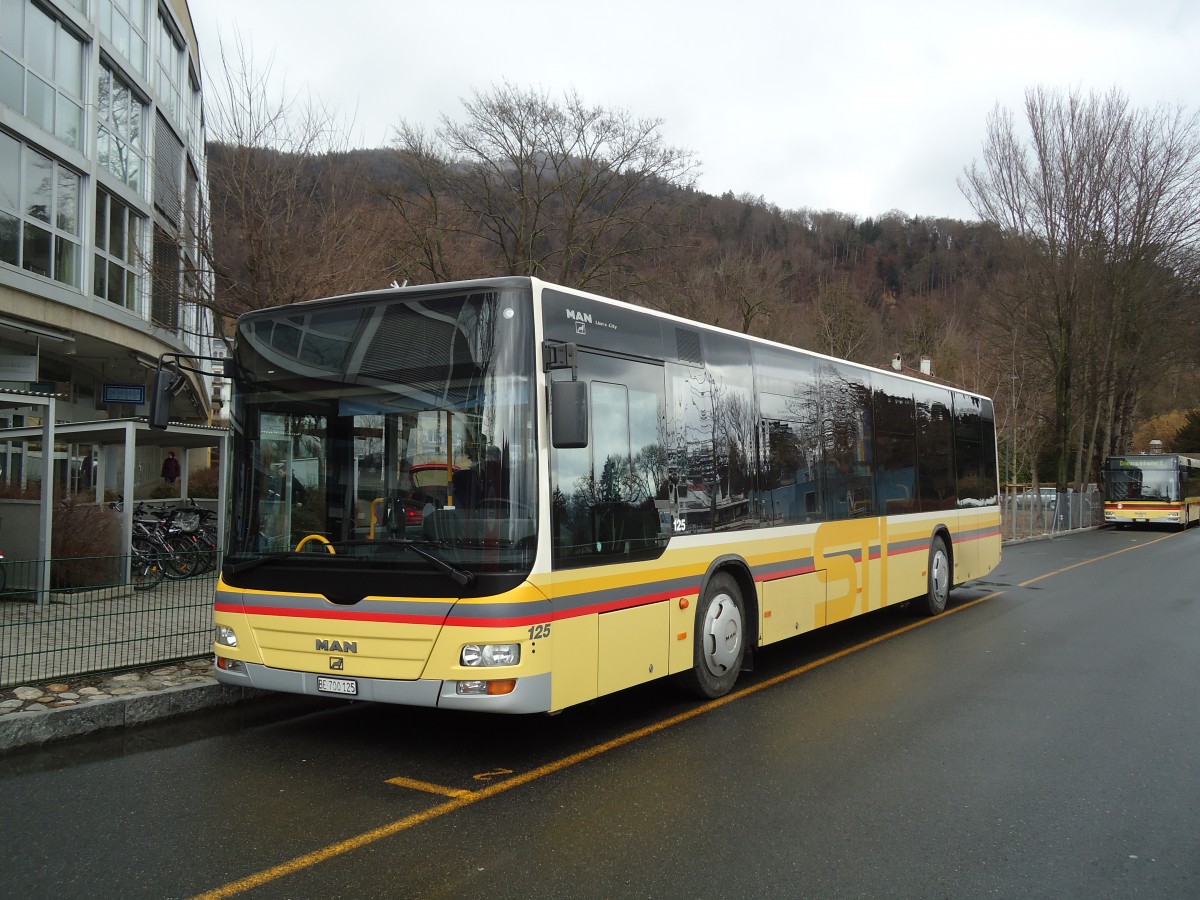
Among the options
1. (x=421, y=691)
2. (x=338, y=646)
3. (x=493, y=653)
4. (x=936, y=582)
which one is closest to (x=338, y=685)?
(x=338, y=646)

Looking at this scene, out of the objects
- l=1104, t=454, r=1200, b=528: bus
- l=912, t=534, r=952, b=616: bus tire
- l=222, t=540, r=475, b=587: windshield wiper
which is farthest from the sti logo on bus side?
l=1104, t=454, r=1200, b=528: bus

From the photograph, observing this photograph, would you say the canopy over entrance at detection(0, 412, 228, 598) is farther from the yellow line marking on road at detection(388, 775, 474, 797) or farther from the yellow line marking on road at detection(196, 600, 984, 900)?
the yellow line marking on road at detection(196, 600, 984, 900)

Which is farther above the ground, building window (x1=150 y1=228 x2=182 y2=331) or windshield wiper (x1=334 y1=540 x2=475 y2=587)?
building window (x1=150 y1=228 x2=182 y2=331)

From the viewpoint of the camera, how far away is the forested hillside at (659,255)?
45.5 ft

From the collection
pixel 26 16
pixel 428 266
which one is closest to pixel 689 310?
pixel 428 266

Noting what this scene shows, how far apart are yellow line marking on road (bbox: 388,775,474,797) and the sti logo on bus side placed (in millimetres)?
795

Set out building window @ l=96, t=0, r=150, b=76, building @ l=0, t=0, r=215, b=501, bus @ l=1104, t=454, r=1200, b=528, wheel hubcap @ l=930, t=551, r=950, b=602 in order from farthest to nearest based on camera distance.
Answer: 1. bus @ l=1104, t=454, r=1200, b=528
2. building window @ l=96, t=0, r=150, b=76
3. building @ l=0, t=0, r=215, b=501
4. wheel hubcap @ l=930, t=551, r=950, b=602

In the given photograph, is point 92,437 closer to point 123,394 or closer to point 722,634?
point 123,394

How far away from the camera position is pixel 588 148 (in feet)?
80.3

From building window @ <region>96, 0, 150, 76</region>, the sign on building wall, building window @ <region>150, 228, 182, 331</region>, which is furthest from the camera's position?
building window @ <region>96, 0, 150, 76</region>

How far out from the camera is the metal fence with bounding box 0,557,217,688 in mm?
7180

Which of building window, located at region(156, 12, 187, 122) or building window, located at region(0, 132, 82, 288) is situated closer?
building window, located at region(0, 132, 82, 288)

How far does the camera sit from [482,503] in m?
5.46

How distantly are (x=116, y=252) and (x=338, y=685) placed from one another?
17.5 metres
